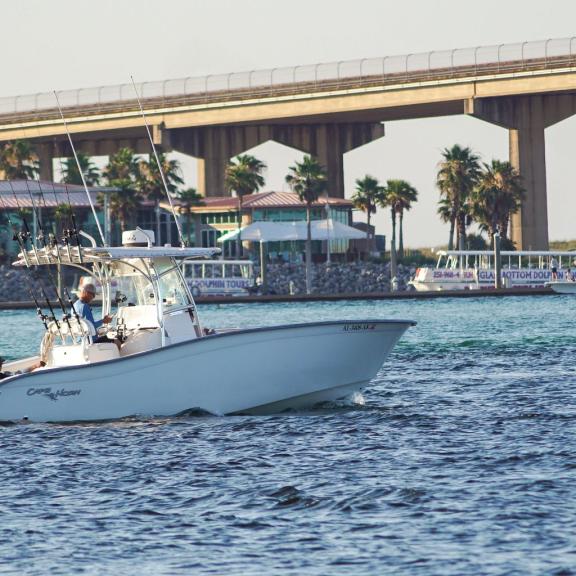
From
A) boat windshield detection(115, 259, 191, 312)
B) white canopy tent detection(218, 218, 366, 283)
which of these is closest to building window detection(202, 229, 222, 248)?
white canopy tent detection(218, 218, 366, 283)

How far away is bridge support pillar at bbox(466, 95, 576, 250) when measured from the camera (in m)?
109

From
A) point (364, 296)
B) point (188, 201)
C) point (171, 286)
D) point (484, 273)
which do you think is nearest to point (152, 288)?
point (171, 286)

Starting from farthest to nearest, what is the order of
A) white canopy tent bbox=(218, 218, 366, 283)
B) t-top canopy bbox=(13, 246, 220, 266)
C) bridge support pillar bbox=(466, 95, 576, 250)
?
white canopy tent bbox=(218, 218, 366, 283)
bridge support pillar bbox=(466, 95, 576, 250)
t-top canopy bbox=(13, 246, 220, 266)

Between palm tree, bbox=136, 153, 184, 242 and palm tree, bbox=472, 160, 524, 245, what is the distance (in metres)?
23.9

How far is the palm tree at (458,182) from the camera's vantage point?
115500mm

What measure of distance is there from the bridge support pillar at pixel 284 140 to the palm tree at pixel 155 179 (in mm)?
4607

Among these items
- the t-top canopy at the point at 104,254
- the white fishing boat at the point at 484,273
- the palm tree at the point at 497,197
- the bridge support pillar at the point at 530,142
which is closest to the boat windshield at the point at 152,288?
the t-top canopy at the point at 104,254

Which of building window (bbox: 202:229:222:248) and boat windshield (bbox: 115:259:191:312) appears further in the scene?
building window (bbox: 202:229:222:248)

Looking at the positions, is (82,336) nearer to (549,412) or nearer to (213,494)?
(213,494)

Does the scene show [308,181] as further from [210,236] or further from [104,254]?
[104,254]

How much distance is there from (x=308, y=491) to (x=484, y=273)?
83.5 metres

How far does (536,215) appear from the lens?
11275 centimetres

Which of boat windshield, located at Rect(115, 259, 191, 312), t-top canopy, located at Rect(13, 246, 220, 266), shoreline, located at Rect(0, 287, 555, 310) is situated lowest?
shoreline, located at Rect(0, 287, 555, 310)

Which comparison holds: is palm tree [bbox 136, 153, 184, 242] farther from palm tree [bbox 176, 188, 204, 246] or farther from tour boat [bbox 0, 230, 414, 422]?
tour boat [bbox 0, 230, 414, 422]
